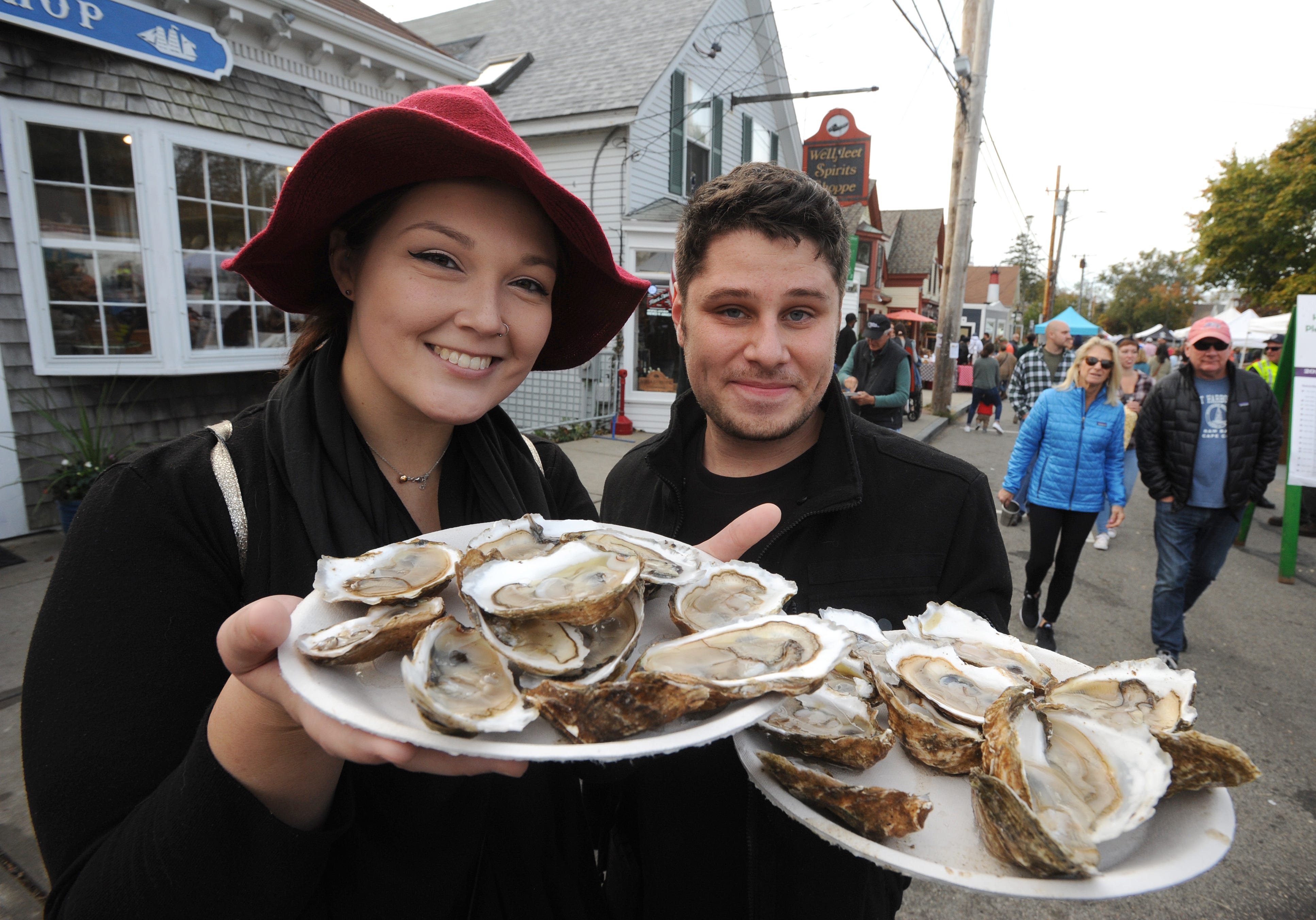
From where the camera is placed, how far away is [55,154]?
4.96m

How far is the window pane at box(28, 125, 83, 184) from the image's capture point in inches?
191

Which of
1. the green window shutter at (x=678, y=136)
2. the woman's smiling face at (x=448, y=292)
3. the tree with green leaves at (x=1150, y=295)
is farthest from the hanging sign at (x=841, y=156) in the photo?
the tree with green leaves at (x=1150, y=295)

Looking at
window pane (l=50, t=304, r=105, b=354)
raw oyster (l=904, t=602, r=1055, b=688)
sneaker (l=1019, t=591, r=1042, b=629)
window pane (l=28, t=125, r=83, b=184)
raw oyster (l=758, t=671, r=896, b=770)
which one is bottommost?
sneaker (l=1019, t=591, r=1042, b=629)

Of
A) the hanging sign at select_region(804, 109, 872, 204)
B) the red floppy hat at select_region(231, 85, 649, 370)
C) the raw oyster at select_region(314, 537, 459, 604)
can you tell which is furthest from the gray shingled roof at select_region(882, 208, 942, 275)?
the raw oyster at select_region(314, 537, 459, 604)

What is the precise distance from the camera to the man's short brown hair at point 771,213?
5.82ft

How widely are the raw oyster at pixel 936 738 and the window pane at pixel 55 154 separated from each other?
22.1 ft

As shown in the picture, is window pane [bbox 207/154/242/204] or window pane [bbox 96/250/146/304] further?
window pane [bbox 207/154/242/204]

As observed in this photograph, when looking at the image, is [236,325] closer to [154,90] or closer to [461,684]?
[154,90]

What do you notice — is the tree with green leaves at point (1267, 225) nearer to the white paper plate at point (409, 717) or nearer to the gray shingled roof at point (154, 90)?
the gray shingled roof at point (154, 90)

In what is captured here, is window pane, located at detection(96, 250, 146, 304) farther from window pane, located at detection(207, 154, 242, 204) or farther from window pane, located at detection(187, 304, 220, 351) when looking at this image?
window pane, located at detection(207, 154, 242, 204)

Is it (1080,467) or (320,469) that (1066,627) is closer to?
(1080,467)

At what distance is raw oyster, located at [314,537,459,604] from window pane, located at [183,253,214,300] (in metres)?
5.95

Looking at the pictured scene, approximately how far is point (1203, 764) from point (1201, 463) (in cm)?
481

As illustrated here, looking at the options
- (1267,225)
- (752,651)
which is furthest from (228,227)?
(1267,225)
